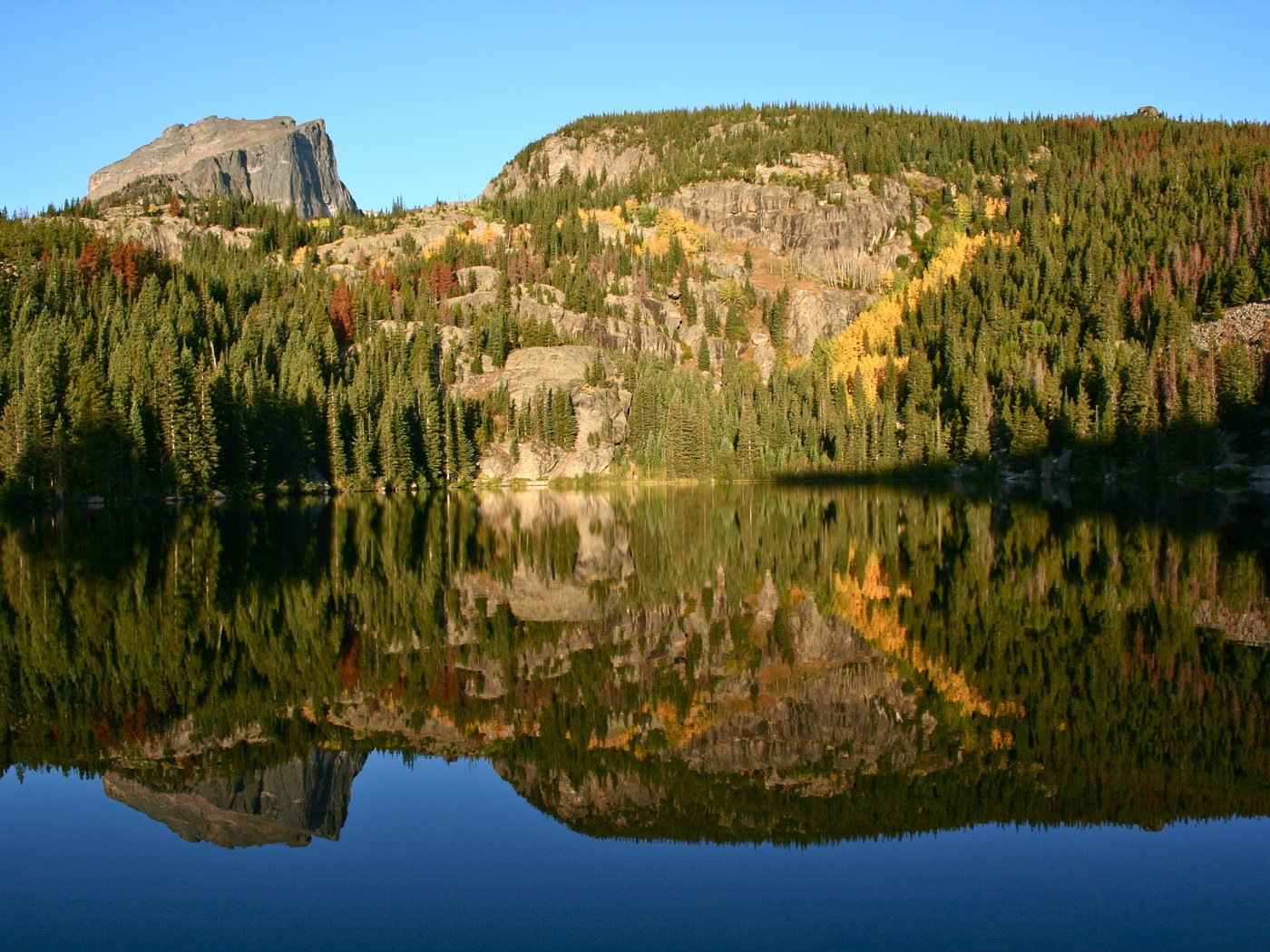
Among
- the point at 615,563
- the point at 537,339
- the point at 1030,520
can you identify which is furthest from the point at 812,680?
the point at 537,339

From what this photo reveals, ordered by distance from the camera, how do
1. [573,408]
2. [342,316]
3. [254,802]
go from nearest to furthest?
[254,802] → [573,408] → [342,316]

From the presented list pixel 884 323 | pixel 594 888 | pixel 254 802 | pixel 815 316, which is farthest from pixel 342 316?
pixel 594 888

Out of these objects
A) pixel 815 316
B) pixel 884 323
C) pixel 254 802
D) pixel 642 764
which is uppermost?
pixel 815 316

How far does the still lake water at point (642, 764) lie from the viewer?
31.8 ft

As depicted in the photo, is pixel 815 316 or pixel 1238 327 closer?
pixel 1238 327

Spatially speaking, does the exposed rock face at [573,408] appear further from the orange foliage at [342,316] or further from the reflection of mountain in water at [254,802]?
the reflection of mountain in water at [254,802]

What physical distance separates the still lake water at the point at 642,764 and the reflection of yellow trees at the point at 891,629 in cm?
13

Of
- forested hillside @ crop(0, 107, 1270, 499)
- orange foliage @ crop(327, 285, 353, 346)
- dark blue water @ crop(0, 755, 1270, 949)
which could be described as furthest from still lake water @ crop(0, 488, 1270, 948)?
orange foliage @ crop(327, 285, 353, 346)

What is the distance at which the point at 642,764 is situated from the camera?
13.8 m

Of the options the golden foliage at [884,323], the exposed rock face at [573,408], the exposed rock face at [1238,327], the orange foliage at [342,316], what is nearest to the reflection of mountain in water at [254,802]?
the exposed rock face at [1238,327]

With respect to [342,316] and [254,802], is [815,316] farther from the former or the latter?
[254,802]

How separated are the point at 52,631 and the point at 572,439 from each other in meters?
118

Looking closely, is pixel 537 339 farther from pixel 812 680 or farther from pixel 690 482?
pixel 812 680

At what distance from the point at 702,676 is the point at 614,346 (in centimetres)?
14759
